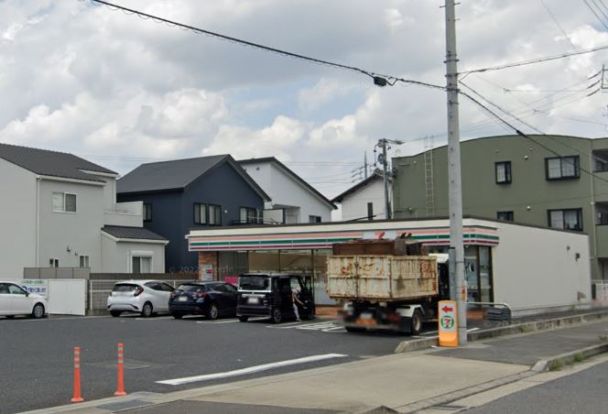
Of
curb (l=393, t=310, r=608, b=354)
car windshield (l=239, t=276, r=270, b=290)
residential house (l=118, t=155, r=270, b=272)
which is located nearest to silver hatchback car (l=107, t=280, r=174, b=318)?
car windshield (l=239, t=276, r=270, b=290)

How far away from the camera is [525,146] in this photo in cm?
4712

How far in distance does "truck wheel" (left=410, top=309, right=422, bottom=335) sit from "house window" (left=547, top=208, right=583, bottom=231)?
88.7ft

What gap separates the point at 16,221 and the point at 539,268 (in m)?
24.4

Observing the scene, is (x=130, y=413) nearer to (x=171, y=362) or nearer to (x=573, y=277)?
(x=171, y=362)

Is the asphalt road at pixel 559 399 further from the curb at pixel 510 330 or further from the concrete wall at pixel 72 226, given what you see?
the concrete wall at pixel 72 226

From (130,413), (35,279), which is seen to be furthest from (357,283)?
(35,279)

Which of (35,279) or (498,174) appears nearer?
(35,279)

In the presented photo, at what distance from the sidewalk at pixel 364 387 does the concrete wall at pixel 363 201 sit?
135 feet

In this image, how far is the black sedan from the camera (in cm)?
2602

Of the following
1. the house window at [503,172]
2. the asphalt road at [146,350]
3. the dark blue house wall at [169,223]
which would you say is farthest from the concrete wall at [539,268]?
the dark blue house wall at [169,223]

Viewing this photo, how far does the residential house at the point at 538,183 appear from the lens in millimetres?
45219

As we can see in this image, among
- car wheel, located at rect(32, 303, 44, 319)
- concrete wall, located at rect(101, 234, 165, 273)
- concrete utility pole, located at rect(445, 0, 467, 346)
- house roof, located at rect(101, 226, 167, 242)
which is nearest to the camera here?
concrete utility pole, located at rect(445, 0, 467, 346)

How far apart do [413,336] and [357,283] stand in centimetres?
227

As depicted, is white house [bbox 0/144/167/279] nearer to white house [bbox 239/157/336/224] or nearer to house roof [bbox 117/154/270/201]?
house roof [bbox 117/154/270/201]
